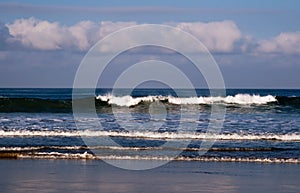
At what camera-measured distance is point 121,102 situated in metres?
44.0

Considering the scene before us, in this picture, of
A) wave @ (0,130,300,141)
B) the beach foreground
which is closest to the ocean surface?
wave @ (0,130,300,141)

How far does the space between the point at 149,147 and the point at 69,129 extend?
646 cm

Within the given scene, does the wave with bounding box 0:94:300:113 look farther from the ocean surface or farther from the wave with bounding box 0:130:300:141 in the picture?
the wave with bounding box 0:130:300:141

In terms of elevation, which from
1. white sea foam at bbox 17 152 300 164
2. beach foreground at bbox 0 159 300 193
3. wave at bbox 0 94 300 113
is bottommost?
beach foreground at bbox 0 159 300 193

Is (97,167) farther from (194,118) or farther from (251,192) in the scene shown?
(194,118)

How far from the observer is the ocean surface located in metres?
20.6

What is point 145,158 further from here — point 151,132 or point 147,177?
point 151,132

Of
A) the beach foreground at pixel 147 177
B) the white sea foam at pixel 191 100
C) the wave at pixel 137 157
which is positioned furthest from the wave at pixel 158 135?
the white sea foam at pixel 191 100

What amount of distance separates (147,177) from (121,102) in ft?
93.7

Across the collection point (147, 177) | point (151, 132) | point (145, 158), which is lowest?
point (147, 177)

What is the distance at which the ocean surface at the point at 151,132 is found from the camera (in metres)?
20.6

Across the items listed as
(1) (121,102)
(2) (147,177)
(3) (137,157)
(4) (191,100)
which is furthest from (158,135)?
(4) (191,100)

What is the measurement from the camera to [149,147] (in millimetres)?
22547

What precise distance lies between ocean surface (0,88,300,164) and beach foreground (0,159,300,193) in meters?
1.39
